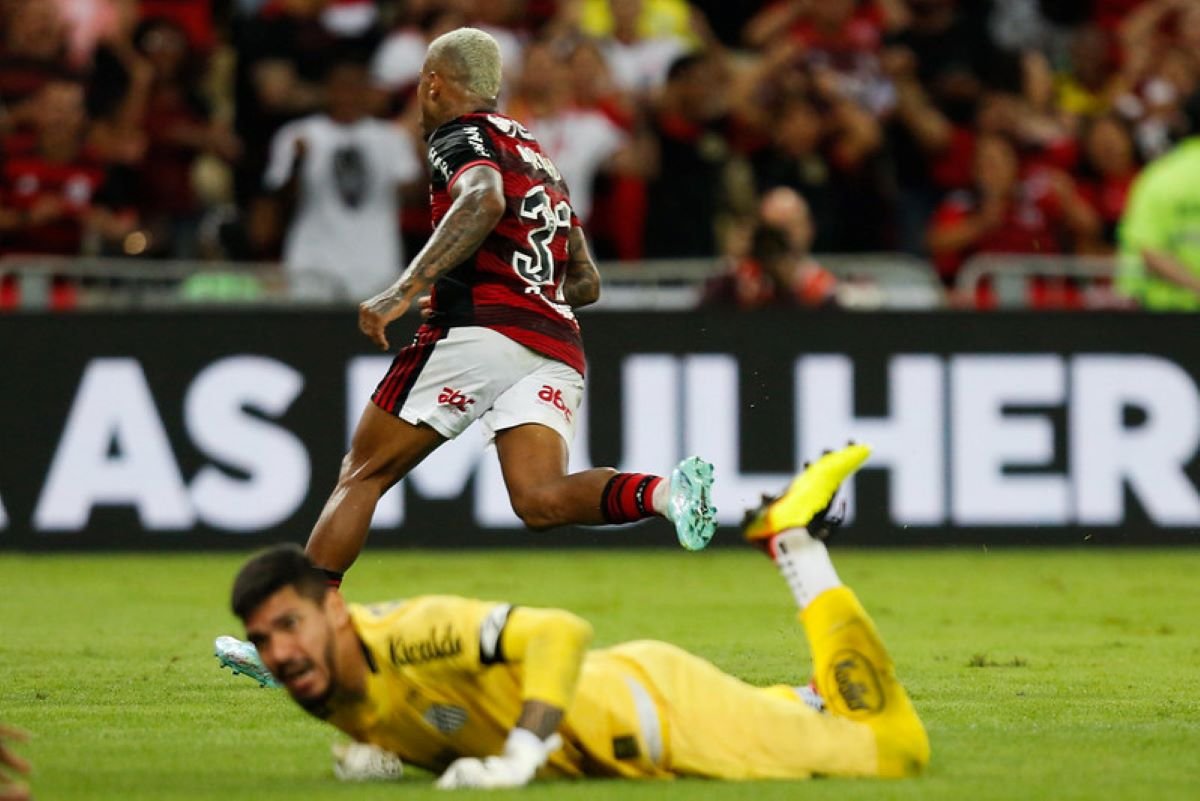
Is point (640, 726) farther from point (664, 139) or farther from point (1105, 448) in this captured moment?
point (664, 139)

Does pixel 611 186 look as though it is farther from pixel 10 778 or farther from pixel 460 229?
pixel 10 778


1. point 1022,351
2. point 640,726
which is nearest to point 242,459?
point 1022,351

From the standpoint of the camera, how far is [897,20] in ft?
57.8

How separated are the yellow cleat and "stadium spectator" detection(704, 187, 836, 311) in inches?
303

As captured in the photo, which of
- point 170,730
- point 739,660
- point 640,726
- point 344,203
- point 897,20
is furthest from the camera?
point 897,20

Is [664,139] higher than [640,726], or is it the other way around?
[664,139]

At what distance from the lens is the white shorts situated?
832 centimetres

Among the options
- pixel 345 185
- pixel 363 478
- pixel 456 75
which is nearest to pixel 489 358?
pixel 363 478

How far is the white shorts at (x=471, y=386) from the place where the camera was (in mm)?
8320

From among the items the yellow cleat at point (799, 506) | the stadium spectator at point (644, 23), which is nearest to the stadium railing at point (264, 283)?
the stadium spectator at point (644, 23)

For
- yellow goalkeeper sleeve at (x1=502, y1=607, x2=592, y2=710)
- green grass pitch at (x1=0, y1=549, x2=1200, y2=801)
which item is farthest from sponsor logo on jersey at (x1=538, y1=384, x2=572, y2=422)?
yellow goalkeeper sleeve at (x1=502, y1=607, x2=592, y2=710)

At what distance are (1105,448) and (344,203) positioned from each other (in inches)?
211

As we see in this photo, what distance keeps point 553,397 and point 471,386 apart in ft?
1.04

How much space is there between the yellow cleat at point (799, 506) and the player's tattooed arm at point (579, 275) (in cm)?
240
